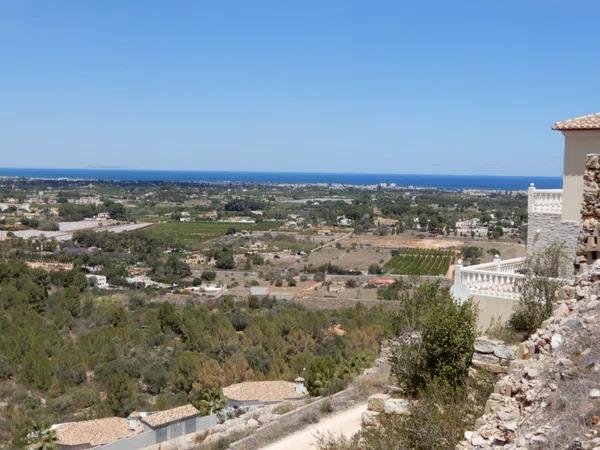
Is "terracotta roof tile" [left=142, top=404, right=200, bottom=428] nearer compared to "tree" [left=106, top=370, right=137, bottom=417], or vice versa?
"terracotta roof tile" [left=142, top=404, right=200, bottom=428]

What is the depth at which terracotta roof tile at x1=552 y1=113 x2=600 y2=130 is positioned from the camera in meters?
11.4

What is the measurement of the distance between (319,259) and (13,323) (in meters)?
50.4

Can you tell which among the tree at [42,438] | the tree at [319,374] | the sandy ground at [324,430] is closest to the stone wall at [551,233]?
the sandy ground at [324,430]

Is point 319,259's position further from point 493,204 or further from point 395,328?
point 493,204

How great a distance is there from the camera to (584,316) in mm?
5375

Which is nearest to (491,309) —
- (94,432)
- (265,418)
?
(265,418)

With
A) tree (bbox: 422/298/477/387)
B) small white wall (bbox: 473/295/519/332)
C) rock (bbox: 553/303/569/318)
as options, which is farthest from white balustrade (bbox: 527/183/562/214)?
rock (bbox: 553/303/569/318)

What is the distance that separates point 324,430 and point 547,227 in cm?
577

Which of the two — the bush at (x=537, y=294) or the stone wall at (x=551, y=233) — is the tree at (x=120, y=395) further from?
the bush at (x=537, y=294)

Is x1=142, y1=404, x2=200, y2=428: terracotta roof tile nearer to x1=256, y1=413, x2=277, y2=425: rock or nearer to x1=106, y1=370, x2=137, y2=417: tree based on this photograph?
x1=106, y1=370, x2=137, y2=417: tree

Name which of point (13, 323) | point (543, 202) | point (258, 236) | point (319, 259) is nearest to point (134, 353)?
point (13, 323)

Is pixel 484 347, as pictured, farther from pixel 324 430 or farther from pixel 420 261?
pixel 420 261

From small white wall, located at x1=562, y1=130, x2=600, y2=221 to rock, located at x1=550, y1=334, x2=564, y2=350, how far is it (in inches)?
271

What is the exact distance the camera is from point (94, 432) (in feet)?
68.6
